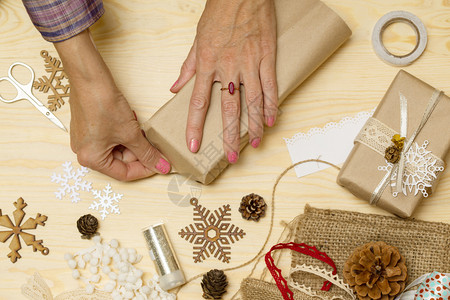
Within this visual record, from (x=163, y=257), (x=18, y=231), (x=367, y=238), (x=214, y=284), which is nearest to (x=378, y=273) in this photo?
(x=367, y=238)

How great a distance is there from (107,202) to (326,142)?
1.72 ft

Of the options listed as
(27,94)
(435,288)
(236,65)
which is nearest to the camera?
(435,288)

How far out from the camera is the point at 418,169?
94cm

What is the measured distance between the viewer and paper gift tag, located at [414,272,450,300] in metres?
0.83

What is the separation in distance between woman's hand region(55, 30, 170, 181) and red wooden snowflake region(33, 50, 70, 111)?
0.37 ft

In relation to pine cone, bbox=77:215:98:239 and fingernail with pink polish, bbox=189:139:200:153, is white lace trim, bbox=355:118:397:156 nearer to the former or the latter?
fingernail with pink polish, bbox=189:139:200:153

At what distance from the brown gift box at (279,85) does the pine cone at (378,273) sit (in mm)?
350

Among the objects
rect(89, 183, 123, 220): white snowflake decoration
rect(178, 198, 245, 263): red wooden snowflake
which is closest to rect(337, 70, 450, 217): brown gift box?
rect(178, 198, 245, 263): red wooden snowflake

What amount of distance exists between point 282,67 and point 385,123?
0.84 ft

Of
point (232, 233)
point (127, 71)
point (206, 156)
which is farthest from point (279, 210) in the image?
point (127, 71)

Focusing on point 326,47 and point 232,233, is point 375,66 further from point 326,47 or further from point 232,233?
point 232,233

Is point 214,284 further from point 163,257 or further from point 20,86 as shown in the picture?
point 20,86

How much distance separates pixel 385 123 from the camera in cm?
96

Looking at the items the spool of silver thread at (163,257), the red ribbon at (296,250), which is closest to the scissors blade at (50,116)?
the spool of silver thread at (163,257)
